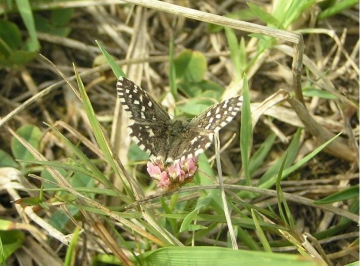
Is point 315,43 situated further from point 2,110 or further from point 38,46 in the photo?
point 2,110

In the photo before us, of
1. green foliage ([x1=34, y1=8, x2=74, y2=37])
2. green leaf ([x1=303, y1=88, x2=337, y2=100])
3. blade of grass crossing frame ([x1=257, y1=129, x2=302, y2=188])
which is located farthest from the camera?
green foliage ([x1=34, y1=8, x2=74, y2=37])

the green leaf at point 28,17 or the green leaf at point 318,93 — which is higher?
the green leaf at point 28,17

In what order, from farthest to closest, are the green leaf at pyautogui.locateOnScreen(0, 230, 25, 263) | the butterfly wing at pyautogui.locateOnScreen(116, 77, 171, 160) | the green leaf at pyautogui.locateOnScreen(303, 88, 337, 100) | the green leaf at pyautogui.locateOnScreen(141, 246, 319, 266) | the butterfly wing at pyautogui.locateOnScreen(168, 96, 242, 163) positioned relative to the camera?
the green leaf at pyautogui.locateOnScreen(303, 88, 337, 100)
the green leaf at pyautogui.locateOnScreen(0, 230, 25, 263)
the butterfly wing at pyautogui.locateOnScreen(116, 77, 171, 160)
the butterfly wing at pyautogui.locateOnScreen(168, 96, 242, 163)
the green leaf at pyautogui.locateOnScreen(141, 246, 319, 266)

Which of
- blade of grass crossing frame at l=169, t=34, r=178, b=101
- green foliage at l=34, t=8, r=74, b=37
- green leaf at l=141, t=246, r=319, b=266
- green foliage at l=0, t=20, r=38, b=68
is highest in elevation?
green foliage at l=34, t=8, r=74, b=37

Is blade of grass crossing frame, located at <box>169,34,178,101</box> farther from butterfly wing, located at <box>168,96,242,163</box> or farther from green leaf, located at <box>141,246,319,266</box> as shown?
green leaf, located at <box>141,246,319,266</box>

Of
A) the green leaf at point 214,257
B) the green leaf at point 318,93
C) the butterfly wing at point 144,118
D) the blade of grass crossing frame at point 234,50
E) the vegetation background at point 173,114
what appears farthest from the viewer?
the blade of grass crossing frame at point 234,50

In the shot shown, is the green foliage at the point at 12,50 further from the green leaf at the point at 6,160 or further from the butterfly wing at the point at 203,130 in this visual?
the butterfly wing at the point at 203,130

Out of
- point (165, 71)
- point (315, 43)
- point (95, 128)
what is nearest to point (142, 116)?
point (95, 128)

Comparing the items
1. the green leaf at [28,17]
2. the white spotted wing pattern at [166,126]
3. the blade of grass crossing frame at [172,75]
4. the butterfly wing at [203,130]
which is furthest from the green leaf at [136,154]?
the green leaf at [28,17]

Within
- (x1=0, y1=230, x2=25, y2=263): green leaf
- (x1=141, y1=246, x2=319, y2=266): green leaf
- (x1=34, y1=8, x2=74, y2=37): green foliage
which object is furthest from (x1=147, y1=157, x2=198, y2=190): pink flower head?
(x1=34, y1=8, x2=74, y2=37): green foliage
